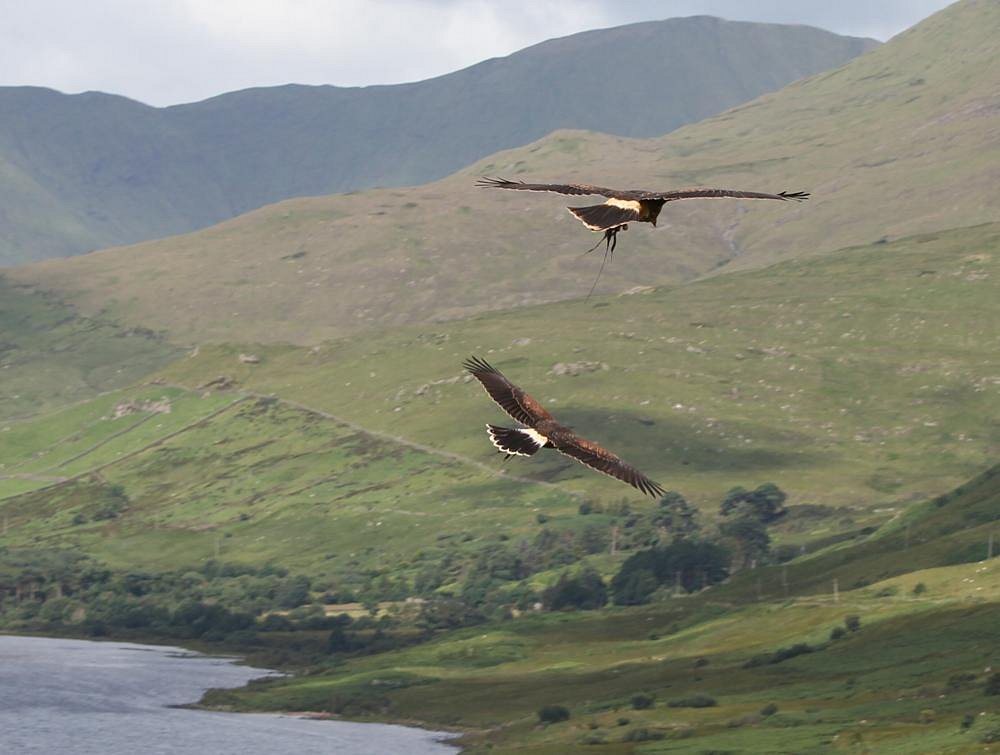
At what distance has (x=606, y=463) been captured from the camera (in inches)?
1629

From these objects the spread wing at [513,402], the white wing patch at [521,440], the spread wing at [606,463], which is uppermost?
the spread wing at [513,402]

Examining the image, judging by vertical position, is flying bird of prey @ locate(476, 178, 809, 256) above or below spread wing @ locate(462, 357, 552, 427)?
above

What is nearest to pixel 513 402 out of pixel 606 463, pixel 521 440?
pixel 521 440

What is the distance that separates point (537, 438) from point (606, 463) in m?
3.41

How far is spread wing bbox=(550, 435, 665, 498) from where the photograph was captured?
40.4 meters

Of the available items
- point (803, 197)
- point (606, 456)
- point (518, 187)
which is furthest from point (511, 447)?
point (803, 197)

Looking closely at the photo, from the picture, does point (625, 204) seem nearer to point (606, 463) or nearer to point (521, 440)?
point (606, 463)

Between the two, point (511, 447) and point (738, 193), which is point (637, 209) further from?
point (511, 447)

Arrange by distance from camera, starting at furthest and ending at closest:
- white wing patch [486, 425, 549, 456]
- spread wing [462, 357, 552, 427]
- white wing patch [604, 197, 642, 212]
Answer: spread wing [462, 357, 552, 427]
white wing patch [486, 425, 549, 456]
white wing patch [604, 197, 642, 212]

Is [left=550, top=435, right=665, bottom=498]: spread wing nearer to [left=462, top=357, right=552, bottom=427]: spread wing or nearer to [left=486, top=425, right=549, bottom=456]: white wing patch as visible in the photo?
[left=486, top=425, right=549, bottom=456]: white wing patch

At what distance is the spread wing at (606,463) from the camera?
133 ft

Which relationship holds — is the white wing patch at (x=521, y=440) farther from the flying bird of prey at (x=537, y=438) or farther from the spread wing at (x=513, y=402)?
the spread wing at (x=513, y=402)

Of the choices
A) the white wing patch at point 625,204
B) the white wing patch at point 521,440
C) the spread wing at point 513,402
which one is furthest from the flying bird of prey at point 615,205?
the spread wing at point 513,402

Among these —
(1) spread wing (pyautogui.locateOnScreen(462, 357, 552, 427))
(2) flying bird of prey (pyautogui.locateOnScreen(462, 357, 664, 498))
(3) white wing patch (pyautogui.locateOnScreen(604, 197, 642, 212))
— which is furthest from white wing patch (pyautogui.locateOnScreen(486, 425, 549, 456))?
(3) white wing patch (pyautogui.locateOnScreen(604, 197, 642, 212))
